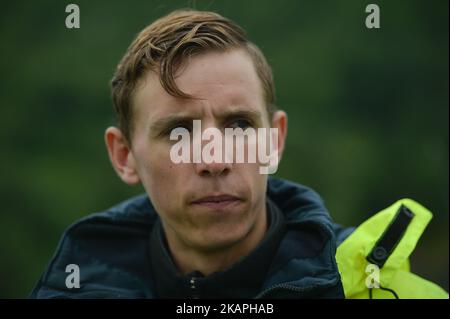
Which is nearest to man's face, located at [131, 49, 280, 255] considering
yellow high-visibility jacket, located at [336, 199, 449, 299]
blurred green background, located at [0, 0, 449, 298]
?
yellow high-visibility jacket, located at [336, 199, 449, 299]

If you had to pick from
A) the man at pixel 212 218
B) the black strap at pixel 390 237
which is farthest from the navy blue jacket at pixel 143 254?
the black strap at pixel 390 237

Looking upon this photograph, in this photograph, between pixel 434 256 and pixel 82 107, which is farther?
pixel 82 107

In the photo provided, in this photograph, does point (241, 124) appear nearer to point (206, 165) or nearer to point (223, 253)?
point (206, 165)

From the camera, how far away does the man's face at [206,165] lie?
5.31 ft

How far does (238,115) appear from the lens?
1.67m

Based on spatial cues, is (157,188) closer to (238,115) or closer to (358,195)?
(238,115)

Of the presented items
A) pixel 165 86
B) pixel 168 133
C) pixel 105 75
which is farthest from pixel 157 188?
pixel 105 75

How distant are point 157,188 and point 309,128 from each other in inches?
118

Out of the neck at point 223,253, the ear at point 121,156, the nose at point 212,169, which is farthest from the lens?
the ear at point 121,156

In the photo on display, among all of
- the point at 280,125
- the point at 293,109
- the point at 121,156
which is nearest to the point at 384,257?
the point at 280,125

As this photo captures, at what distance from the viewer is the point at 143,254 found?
1940mm

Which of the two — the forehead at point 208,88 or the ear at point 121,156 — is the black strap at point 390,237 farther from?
the ear at point 121,156

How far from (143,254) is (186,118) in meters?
0.51

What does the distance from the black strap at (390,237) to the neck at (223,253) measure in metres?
0.32
